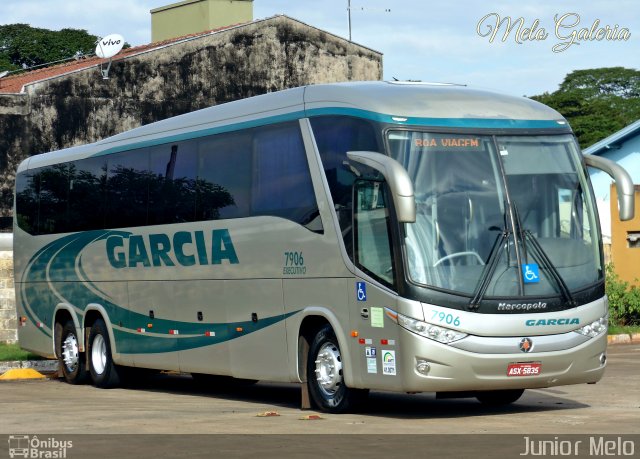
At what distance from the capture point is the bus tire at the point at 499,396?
14.7 metres

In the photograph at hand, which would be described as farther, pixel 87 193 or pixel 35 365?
pixel 35 365

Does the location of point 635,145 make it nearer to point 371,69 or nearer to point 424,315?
point 371,69

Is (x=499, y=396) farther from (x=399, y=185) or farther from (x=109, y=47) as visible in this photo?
(x=109, y=47)

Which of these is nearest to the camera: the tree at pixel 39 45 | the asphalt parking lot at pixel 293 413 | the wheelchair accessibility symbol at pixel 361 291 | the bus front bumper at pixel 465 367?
the asphalt parking lot at pixel 293 413

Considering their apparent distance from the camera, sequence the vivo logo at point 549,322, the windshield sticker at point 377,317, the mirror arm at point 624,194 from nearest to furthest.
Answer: the vivo logo at point 549,322 < the windshield sticker at point 377,317 < the mirror arm at point 624,194

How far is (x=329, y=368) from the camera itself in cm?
1409

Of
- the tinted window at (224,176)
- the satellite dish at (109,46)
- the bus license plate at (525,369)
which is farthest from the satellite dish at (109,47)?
the bus license plate at (525,369)

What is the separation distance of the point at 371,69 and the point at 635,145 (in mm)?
9521

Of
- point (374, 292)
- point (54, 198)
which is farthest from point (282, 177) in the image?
point (54, 198)

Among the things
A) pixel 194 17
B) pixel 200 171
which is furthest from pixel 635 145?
pixel 200 171

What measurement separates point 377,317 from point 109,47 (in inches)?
1043
